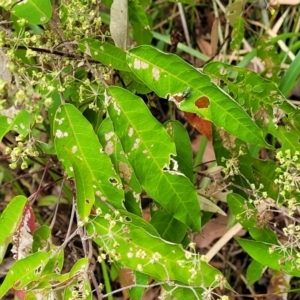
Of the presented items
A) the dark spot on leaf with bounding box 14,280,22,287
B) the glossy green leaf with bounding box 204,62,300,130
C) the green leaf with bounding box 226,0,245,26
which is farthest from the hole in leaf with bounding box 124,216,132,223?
the green leaf with bounding box 226,0,245,26

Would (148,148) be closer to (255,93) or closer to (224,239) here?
(255,93)

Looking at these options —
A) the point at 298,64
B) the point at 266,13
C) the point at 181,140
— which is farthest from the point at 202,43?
the point at 181,140

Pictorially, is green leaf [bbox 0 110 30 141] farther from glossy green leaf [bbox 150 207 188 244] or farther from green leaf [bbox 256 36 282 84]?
green leaf [bbox 256 36 282 84]

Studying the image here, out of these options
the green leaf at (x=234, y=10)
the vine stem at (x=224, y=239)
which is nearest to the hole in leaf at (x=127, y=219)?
the vine stem at (x=224, y=239)

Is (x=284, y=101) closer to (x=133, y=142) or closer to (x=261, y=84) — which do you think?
(x=261, y=84)

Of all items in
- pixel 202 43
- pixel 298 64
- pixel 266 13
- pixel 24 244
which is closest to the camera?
pixel 24 244

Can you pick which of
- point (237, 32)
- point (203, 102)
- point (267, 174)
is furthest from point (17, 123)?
point (237, 32)

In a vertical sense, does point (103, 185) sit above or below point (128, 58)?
below

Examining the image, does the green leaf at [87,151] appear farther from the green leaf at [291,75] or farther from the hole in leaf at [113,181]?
the green leaf at [291,75]
